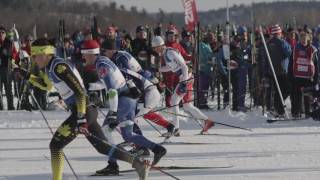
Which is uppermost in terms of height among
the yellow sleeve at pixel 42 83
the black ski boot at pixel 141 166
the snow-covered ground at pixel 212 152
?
the yellow sleeve at pixel 42 83

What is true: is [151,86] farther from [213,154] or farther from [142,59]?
[142,59]

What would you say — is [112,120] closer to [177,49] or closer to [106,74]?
[106,74]

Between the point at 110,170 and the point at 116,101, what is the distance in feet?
3.23

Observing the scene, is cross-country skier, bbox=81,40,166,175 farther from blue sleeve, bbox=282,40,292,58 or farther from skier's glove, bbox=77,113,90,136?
blue sleeve, bbox=282,40,292,58

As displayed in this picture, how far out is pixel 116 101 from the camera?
8.88m

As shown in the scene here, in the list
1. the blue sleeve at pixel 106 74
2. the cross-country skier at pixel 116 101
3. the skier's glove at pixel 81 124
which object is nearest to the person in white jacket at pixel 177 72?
the cross-country skier at pixel 116 101

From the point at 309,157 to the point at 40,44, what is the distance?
4.71 metres

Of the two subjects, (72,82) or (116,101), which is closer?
(72,82)

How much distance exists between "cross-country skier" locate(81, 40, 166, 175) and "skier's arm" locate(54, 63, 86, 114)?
1.06 metres

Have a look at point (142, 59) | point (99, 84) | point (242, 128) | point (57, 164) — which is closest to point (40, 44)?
point (57, 164)

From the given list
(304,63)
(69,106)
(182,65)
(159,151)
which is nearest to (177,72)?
(182,65)

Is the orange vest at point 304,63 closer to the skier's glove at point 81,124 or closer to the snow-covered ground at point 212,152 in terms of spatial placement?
the snow-covered ground at point 212,152

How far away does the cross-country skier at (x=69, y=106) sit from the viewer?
25.6 ft

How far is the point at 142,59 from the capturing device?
17.8 meters
